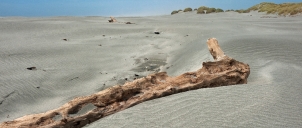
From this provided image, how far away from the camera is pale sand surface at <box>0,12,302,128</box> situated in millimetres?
2336

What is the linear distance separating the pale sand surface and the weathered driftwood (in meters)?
0.10

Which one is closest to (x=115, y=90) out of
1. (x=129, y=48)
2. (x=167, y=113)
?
(x=167, y=113)

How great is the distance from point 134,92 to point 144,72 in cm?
215

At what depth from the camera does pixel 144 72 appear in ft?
16.0

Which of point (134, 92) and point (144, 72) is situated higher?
point (134, 92)

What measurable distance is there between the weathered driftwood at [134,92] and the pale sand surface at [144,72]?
10 cm

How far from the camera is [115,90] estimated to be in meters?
2.59

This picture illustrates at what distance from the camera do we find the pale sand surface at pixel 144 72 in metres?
2.34

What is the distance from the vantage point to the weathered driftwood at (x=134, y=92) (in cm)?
224

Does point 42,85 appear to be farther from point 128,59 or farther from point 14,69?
point 128,59

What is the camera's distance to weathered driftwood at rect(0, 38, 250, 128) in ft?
7.36

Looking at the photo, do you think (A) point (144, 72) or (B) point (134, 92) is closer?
(B) point (134, 92)

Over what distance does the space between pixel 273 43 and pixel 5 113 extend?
15.7 feet

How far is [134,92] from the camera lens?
272cm
